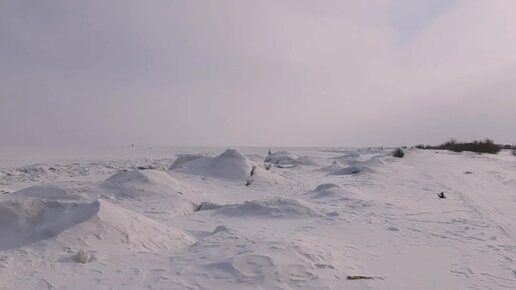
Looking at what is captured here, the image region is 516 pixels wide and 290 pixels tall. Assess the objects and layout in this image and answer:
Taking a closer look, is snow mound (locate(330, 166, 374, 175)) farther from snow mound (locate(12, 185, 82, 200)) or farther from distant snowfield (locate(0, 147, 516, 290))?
snow mound (locate(12, 185, 82, 200))

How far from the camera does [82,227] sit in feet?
17.7

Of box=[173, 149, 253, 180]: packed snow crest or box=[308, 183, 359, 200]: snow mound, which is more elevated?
box=[173, 149, 253, 180]: packed snow crest

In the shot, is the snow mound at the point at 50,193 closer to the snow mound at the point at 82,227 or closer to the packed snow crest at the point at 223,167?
the snow mound at the point at 82,227

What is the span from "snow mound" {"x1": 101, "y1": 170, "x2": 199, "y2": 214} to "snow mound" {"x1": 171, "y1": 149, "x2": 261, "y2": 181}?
2.51 metres

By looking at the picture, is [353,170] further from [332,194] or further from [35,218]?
[35,218]

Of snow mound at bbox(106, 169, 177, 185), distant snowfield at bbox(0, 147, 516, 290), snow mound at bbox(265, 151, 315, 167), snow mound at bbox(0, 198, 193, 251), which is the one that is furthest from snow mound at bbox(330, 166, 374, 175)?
snow mound at bbox(0, 198, 193, 251)

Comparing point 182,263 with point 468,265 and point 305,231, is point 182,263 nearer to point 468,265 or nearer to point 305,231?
point 305,231

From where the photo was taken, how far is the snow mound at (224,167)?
524 inches

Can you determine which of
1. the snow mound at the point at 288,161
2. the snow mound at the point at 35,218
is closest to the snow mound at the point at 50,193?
the snow mound at the point at 35,218

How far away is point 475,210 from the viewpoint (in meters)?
8.11

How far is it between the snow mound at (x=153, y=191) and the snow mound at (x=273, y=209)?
1128mm

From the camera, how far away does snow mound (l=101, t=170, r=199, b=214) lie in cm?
894

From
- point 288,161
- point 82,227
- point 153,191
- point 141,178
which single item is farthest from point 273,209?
point 288,161

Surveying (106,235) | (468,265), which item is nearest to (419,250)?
(468,265)
